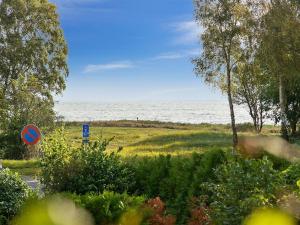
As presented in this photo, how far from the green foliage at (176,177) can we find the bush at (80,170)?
41cm

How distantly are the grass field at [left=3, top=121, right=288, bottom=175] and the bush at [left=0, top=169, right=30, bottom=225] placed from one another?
2.62m

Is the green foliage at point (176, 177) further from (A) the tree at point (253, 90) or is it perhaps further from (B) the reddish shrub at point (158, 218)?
(A) the tree at point (253, 90)

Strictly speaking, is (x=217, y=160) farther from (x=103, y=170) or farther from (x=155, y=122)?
(x=155, y=122)

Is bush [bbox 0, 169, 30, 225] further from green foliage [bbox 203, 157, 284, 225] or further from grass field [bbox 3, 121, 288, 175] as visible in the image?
green foliage [bbox 203, 157, 284, 225]

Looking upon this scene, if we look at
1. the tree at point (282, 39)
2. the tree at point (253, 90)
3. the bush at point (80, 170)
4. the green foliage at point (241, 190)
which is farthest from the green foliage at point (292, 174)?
the tree at point (253, 90)

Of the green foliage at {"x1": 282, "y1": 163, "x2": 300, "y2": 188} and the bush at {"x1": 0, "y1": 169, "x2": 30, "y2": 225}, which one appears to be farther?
the bush at {"x1": 0, "y1": 169, "x2": 30, "y2": 225}

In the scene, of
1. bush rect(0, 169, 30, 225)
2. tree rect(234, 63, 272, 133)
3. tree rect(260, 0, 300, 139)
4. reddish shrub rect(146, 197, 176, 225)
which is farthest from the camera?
tree rect(234, 63, 272, 133)

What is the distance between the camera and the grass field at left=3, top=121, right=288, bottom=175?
28.1 m

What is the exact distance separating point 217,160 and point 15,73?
42791 mm

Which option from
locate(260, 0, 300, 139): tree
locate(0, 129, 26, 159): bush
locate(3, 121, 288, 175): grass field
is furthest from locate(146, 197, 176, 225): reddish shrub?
locate(260, 0, 300, 139): tree

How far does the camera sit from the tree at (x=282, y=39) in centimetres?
3889

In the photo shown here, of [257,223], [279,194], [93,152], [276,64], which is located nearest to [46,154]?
[93,152]

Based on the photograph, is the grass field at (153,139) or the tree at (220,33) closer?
the grass field at (153,139)

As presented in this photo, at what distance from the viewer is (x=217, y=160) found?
12.1 m
